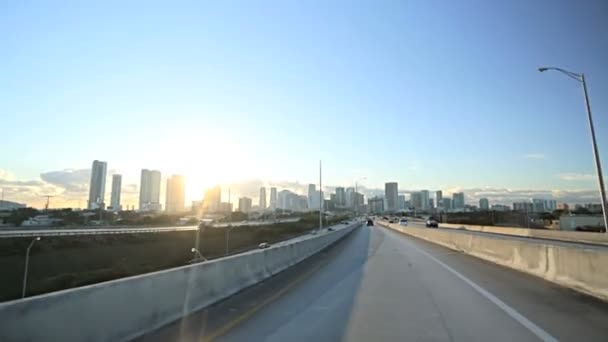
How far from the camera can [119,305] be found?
7.19m

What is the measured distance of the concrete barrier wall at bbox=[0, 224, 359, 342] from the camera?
546 centimetres

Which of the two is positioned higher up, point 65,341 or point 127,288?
point 127,288

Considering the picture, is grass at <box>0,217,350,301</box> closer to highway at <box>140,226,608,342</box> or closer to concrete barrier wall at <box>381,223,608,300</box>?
highway at <box>140,226,608,342</box>

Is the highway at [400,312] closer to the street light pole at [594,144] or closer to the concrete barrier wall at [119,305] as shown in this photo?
the concrete barrier wall at [119,305]

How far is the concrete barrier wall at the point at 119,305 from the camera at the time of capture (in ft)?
17.9

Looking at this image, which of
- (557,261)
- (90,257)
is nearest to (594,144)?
(557,261)

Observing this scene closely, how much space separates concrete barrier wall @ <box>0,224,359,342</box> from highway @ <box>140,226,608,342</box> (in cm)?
34

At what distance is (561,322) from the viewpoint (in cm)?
830

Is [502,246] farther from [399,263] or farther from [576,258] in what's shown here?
[576,258]

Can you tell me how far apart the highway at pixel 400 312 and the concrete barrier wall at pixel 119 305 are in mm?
344

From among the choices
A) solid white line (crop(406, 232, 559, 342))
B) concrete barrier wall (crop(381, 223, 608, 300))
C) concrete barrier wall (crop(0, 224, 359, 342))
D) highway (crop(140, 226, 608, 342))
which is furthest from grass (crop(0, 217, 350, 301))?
solid white line (crop(406, 232, 559, 342))

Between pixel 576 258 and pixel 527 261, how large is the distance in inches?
166

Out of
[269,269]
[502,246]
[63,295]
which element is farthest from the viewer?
[502,246]

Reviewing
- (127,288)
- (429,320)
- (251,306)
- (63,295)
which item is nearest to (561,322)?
(429,320)
